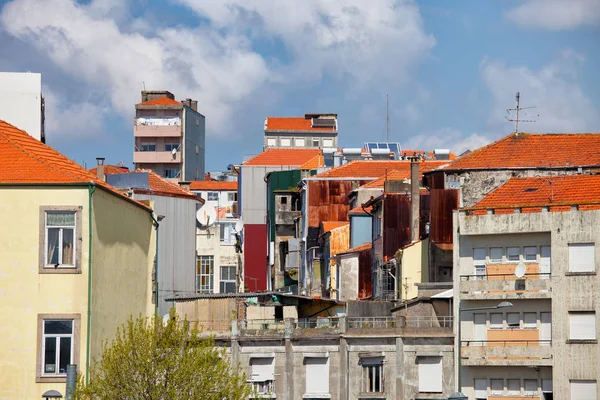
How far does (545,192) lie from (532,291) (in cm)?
469

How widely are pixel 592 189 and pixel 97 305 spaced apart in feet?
82.3

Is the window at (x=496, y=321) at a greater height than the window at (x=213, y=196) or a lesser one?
lesser

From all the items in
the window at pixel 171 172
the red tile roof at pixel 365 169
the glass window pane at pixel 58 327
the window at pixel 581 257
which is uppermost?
the window at pixel 171 172

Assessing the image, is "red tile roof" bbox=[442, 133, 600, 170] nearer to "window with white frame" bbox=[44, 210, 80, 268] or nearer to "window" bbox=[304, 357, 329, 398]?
"window" bbox=[304, 357, 329, 398]

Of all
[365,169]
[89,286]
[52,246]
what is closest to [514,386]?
[89,286]

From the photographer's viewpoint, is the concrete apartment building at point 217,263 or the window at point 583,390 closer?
the window at point 583,390

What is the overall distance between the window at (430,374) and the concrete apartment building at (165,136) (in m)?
99.3

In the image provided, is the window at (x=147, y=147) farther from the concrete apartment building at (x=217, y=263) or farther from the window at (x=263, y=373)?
the window at (x=263, y=373)

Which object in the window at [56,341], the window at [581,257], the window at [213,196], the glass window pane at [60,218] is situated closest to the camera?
the window at [56,341]

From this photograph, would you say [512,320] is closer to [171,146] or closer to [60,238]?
[60,238]

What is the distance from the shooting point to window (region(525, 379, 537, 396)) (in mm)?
58594

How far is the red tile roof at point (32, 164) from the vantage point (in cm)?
4294

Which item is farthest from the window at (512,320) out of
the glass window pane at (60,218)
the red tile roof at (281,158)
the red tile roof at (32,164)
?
the red tile roof at (281,158)

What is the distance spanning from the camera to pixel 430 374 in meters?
60.2
